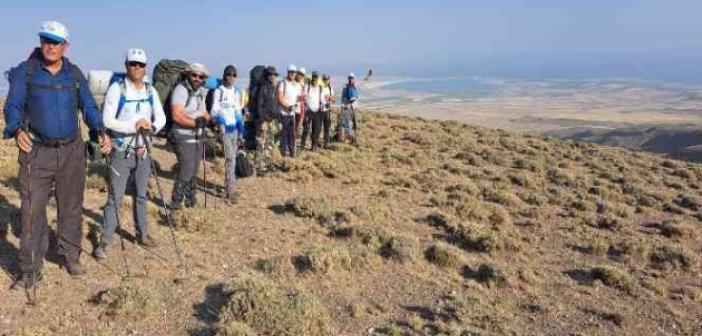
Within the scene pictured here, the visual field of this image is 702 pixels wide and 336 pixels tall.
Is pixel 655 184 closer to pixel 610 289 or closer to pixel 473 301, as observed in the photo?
pixel 610 289

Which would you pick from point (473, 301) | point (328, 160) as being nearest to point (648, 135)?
point (328, 160)

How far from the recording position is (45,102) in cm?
537

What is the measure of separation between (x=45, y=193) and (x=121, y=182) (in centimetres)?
102

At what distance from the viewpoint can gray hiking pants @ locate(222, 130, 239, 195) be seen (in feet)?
30.9

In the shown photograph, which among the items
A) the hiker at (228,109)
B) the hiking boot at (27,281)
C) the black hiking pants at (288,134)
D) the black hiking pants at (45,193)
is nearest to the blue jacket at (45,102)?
the black hiking pants at (45,193)

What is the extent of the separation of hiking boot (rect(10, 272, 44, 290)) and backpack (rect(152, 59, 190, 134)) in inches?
109

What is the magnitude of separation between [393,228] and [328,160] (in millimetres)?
4637

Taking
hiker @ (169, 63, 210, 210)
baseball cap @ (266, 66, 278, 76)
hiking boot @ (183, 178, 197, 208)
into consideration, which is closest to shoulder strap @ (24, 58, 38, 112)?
hiker @ (169, 63, 210, 210)

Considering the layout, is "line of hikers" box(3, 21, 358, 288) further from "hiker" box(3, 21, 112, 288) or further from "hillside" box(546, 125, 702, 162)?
"hillside" box(546, 125, 702, 162)

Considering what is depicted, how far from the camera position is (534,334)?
6707 millimetres

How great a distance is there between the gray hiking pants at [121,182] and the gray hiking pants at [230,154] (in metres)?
2.49

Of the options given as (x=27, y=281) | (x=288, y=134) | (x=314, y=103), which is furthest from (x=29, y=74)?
(x=314, y=103)

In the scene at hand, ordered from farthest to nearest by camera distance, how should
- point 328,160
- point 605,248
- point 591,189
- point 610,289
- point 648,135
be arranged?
point 648,135 < point 591,189 < point 328,160 < point 605,248 < point 610,289

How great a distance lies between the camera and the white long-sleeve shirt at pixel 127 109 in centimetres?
634
